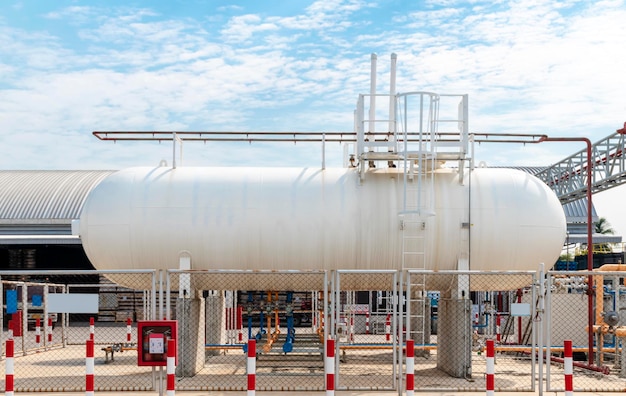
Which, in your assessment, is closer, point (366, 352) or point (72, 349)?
point (366, 352)

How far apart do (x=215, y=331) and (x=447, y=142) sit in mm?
8373

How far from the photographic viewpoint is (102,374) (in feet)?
48.9

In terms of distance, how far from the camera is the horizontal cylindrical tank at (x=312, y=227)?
43.4ft

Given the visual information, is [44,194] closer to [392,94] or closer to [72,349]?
[72,349]

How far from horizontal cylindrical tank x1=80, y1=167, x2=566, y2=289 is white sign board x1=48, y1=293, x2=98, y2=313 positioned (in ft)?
4.41

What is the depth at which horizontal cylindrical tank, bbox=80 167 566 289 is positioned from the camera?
13234mm

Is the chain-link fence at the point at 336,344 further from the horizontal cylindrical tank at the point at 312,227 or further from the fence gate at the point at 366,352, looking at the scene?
the horizontal cylindrical tank at the point at 312,227

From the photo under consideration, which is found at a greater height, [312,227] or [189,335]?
[312,227]

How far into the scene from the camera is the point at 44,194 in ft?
122

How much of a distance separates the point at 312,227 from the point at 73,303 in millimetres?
4215

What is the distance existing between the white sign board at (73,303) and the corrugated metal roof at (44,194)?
77.4ft

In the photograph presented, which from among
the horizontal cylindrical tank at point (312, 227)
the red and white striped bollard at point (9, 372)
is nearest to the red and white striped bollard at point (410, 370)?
the horizontal cylindrical tank at point (312, 227)

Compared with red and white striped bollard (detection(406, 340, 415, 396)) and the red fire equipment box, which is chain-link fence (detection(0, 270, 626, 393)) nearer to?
the red fire equipment box

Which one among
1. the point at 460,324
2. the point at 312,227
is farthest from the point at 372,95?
the point at 460,324
